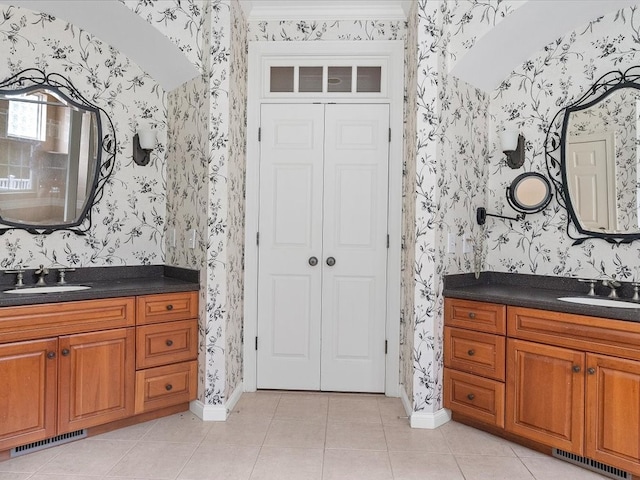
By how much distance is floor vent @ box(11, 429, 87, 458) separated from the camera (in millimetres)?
2240

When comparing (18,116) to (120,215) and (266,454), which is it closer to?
(120,215)

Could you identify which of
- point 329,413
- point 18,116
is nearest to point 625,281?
point 329,413

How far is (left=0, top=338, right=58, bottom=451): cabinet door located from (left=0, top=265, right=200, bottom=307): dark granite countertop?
0.23 m

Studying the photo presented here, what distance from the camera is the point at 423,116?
2709 millimetres

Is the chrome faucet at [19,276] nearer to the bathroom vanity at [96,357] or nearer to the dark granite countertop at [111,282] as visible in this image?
the dark granite countertop at [111,282]

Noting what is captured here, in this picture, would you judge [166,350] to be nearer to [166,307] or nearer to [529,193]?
[166,307]

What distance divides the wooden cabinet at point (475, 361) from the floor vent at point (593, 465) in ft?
1.02

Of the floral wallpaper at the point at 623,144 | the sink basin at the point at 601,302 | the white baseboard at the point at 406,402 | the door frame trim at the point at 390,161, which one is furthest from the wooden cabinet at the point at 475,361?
the floral wallpaper at the point at 623,144

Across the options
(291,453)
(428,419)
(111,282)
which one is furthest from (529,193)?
(111,282)

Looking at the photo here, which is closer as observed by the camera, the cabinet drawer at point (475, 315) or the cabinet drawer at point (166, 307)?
the cabinet drawer at point (475, 315)

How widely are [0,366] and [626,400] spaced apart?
9.80 feet

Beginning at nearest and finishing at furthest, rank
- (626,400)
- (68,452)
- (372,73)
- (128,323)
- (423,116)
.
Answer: (626,400) < (68,452) < (128,323) < (423,116) < (372,73)

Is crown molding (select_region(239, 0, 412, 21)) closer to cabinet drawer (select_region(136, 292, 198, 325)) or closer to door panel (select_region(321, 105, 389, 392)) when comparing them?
door panel (select_region(321, 105, 389, 392))

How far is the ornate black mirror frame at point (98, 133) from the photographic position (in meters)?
2.61
